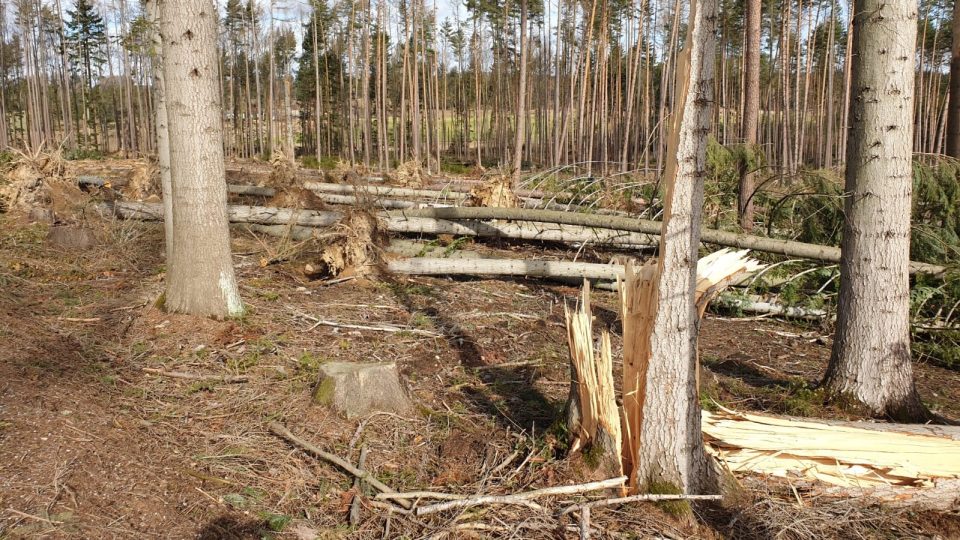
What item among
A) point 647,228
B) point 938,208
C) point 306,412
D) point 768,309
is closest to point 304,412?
point 306,412

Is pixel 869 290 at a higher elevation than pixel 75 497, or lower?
higher

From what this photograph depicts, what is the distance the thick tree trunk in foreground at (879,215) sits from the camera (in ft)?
12.7

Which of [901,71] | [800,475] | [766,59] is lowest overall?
[800,475]

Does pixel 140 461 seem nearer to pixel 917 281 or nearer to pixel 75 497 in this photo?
pixel 75 497

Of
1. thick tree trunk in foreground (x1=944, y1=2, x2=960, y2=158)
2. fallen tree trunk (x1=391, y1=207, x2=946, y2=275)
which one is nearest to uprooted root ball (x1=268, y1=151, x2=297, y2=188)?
fallen tree trunk (x1=391, y1=207, x2=946, y2=275)

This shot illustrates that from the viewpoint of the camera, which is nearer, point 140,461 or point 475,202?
point 140,461

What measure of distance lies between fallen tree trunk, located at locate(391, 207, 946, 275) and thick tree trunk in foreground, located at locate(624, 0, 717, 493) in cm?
391

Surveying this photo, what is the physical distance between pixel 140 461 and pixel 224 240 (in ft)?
7.67

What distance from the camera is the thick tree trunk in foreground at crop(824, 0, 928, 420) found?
388 centimetres

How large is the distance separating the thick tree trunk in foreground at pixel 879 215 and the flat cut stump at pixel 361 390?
3.01 meters

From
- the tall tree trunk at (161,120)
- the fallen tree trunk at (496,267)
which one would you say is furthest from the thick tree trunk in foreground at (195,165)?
the fallen tree trunk at (496,267)

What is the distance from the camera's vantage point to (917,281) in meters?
6.29

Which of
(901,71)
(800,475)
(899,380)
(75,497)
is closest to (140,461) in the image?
(75,497)

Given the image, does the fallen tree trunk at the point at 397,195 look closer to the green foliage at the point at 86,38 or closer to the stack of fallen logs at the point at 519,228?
the stack of fallen logs at the point at 519,228
